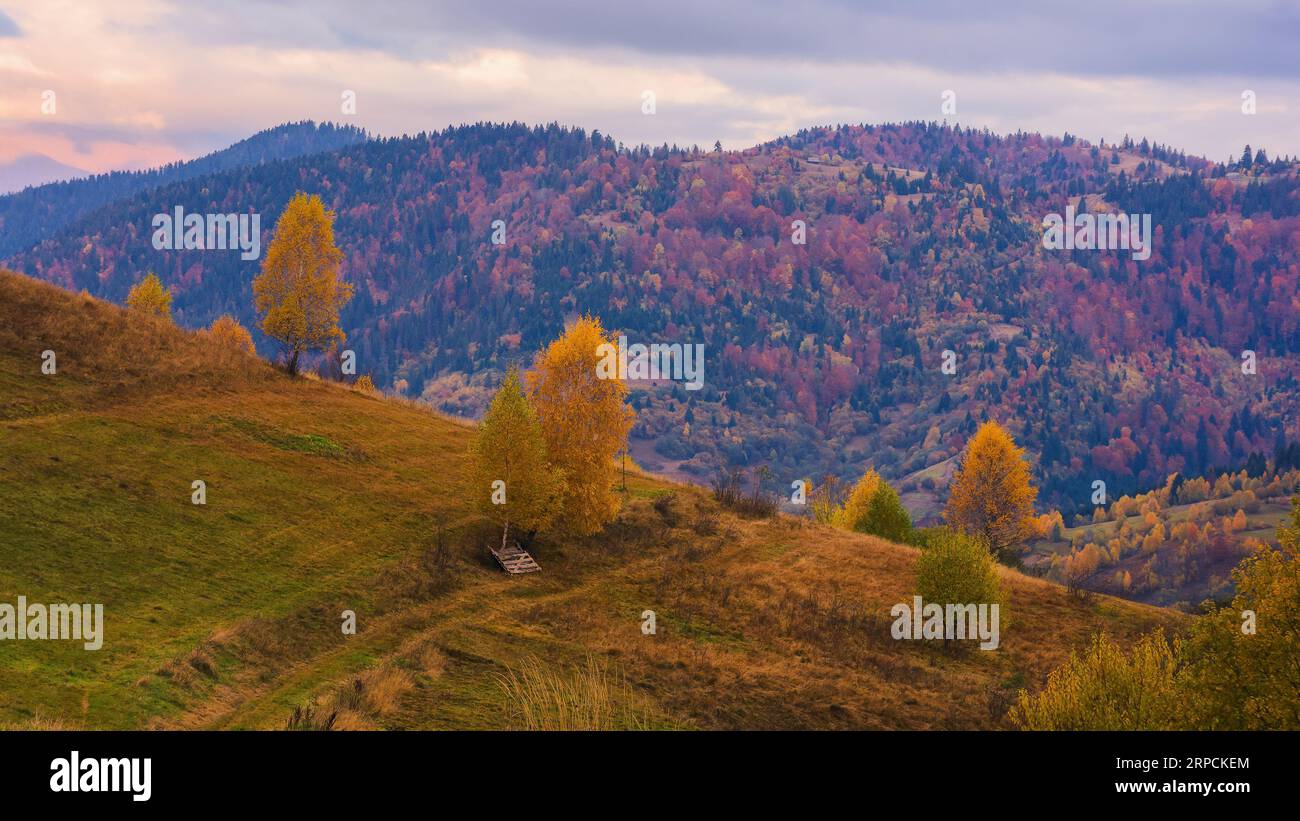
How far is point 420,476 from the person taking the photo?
6619 cm

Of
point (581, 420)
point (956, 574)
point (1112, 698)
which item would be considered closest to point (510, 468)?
point (581, 420)

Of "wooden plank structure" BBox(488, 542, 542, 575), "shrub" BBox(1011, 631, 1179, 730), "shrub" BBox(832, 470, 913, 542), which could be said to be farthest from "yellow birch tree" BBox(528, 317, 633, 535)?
"shrub" BBox(1011, 631, 1179, 730)

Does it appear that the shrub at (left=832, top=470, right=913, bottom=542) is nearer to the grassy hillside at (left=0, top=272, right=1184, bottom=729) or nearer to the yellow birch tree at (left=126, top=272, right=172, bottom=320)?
the grassy hillside at (left=0, top=272, right=1184, bottom=729)

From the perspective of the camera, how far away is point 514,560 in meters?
56.7

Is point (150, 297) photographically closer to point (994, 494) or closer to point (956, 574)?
point (956, 574)

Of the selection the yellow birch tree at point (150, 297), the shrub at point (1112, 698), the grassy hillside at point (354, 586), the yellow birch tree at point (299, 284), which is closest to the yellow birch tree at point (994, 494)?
the grassy hillside at point (354, 586)

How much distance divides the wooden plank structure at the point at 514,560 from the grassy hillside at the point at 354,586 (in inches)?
37.7

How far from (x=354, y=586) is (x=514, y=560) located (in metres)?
11.8

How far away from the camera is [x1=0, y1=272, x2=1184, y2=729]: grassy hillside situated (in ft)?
113

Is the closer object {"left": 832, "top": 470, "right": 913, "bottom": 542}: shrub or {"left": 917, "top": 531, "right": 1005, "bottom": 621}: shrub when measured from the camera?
{"left": 917, "top": 531, "right": 1005, "bottom": 621}: shrub

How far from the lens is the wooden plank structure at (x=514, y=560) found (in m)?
55.6

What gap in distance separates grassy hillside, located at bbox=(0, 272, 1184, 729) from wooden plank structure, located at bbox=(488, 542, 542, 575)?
0.96m
